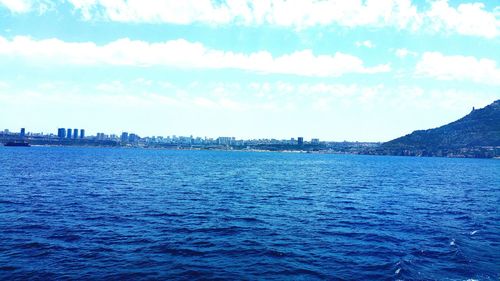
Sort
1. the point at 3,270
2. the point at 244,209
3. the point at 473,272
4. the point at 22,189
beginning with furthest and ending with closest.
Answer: the point at 22,189, the point at 244,209, the point at 473,272, the point at 3,270

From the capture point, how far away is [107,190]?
2972 inches

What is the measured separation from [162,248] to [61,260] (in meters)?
8.71

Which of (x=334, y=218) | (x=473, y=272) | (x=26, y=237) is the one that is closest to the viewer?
(x=473, y=272)

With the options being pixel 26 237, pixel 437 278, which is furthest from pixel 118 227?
pixel 437 278

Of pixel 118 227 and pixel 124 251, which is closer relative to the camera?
pixel 124 251

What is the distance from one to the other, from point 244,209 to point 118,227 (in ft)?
68.4

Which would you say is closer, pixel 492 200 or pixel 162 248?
pixel 162 248

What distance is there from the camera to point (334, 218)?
5259 cm

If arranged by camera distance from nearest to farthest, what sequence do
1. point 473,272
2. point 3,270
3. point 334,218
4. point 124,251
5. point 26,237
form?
point 3,270 < point 473,272 < point 124,251 < point 26,237 < point 334,218

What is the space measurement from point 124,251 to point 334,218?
3000cm

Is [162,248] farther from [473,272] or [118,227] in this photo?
[473,272]

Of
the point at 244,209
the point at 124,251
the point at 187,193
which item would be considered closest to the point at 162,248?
the point at 124,251

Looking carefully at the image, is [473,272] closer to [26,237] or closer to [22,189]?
[26,237]

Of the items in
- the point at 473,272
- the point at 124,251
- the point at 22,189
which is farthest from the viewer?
the point at 22,189
